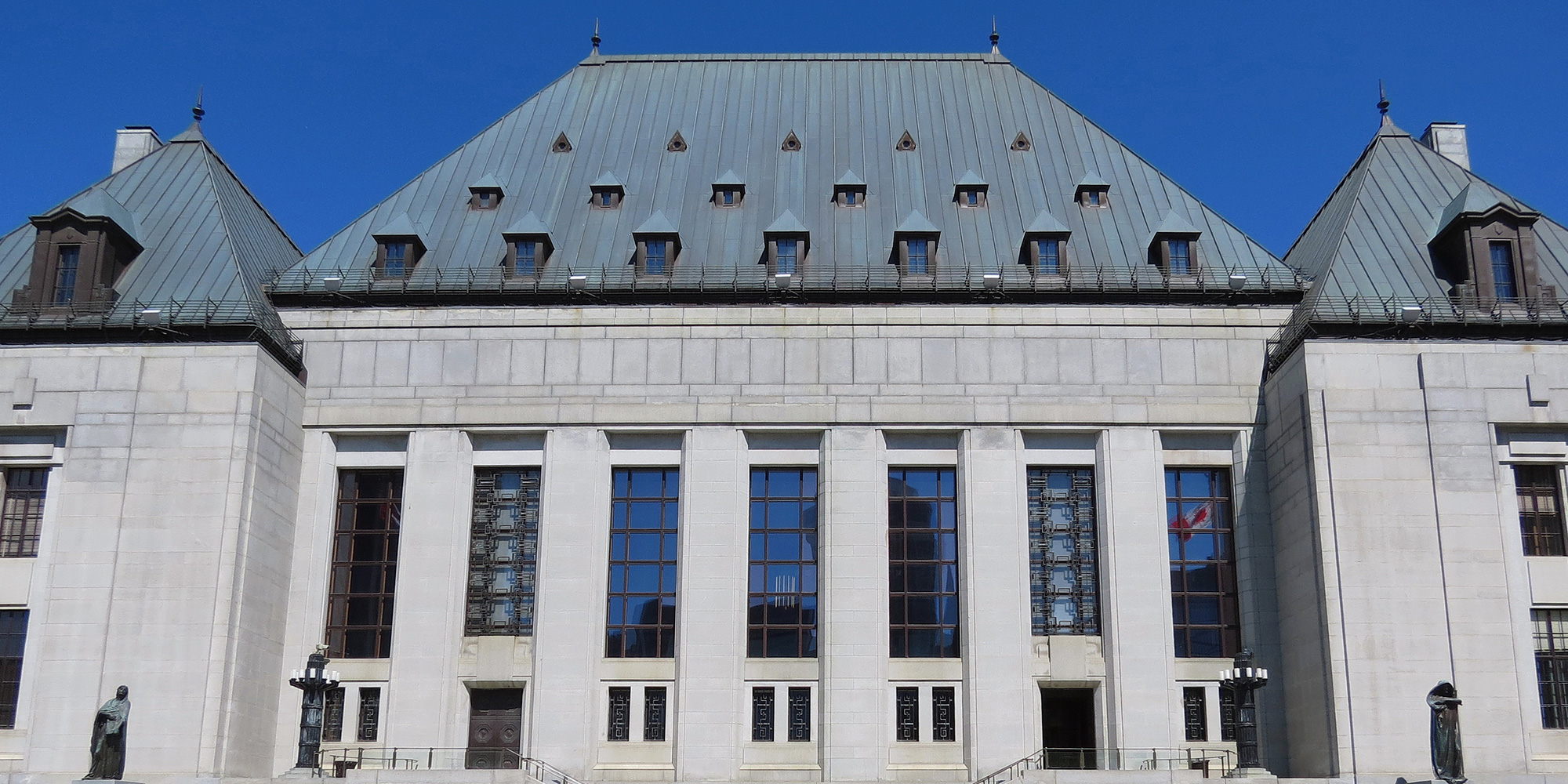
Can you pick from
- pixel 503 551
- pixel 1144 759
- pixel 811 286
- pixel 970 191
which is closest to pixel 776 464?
pixel 811 286

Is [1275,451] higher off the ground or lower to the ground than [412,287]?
lower

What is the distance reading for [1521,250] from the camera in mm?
37562

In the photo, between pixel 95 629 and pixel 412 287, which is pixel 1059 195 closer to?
pixel 412 287

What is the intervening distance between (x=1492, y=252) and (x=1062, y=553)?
13601 mm

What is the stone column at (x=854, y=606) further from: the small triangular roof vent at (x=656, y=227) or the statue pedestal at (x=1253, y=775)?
the statue pedestal at (x=1253, y=775)

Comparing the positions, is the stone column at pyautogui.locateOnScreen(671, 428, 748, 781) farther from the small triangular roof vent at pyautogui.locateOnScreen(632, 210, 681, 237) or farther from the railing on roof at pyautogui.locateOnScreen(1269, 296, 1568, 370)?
the railing on roof at pyautogui.locateOnScreen(1269, 296, 1568, 370)

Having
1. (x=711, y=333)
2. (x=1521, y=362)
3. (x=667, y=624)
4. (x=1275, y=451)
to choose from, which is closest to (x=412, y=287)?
(x=711, y=333)

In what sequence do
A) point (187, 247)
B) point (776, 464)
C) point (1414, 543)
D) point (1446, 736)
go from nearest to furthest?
point (1446, 736) < point (1414, 543) < point (776, 464) < point (187, 247)

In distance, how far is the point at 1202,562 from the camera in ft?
125

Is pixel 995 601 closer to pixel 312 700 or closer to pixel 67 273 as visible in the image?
pixel 312 700

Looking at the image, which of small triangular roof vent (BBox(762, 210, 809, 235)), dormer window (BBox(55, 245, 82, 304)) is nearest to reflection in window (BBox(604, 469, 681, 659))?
small triangular roof vent (BBox(762, 210, 809, 235))

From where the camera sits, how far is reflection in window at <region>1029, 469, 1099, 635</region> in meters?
37.4

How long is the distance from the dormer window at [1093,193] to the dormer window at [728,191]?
9.94 metres

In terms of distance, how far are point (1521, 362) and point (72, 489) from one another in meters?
35.0
